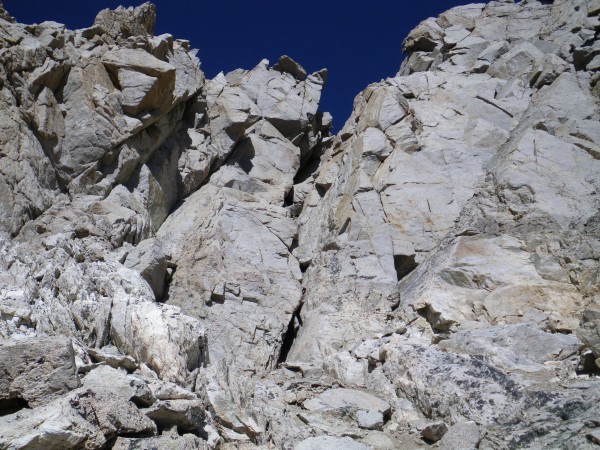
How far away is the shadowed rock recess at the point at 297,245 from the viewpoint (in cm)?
1253

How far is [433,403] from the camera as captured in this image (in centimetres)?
1428

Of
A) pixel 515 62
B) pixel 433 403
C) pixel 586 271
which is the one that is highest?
pixel 515 62

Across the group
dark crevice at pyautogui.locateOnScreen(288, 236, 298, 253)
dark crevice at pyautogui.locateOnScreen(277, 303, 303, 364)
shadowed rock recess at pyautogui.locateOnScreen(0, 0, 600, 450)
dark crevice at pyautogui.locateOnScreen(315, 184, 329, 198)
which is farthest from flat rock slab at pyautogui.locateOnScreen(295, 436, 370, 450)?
dark crevice at pyautogui.locateOnScreen(315, 184, 329, 198)

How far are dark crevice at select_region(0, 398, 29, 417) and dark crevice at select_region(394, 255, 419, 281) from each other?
15504 mm

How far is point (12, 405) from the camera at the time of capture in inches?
400

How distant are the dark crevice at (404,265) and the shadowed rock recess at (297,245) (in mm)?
89

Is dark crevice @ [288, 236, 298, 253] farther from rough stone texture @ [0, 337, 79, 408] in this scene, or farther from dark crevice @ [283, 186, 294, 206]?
rough stone texture @ [0, 337, 79, 408]

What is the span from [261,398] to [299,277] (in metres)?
10.1

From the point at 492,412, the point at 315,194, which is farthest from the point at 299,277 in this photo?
Result: the point at 492,412

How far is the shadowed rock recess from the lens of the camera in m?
12.5

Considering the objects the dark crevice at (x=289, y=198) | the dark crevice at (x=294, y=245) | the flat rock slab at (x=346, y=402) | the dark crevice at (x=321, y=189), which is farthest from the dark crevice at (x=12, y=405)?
the dark crevice at (x=289, y=198)

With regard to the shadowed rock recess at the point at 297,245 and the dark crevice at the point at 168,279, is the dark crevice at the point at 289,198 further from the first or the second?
the dark crevice at the point at 168,279

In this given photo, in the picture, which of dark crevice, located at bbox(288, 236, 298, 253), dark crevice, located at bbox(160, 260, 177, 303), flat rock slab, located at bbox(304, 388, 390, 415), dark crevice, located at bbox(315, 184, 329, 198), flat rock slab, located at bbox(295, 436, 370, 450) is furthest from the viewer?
dark crevice, located at bbox(315, 184, 329, 198)

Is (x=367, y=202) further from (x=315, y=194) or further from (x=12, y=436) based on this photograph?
(x=12, y=436)
